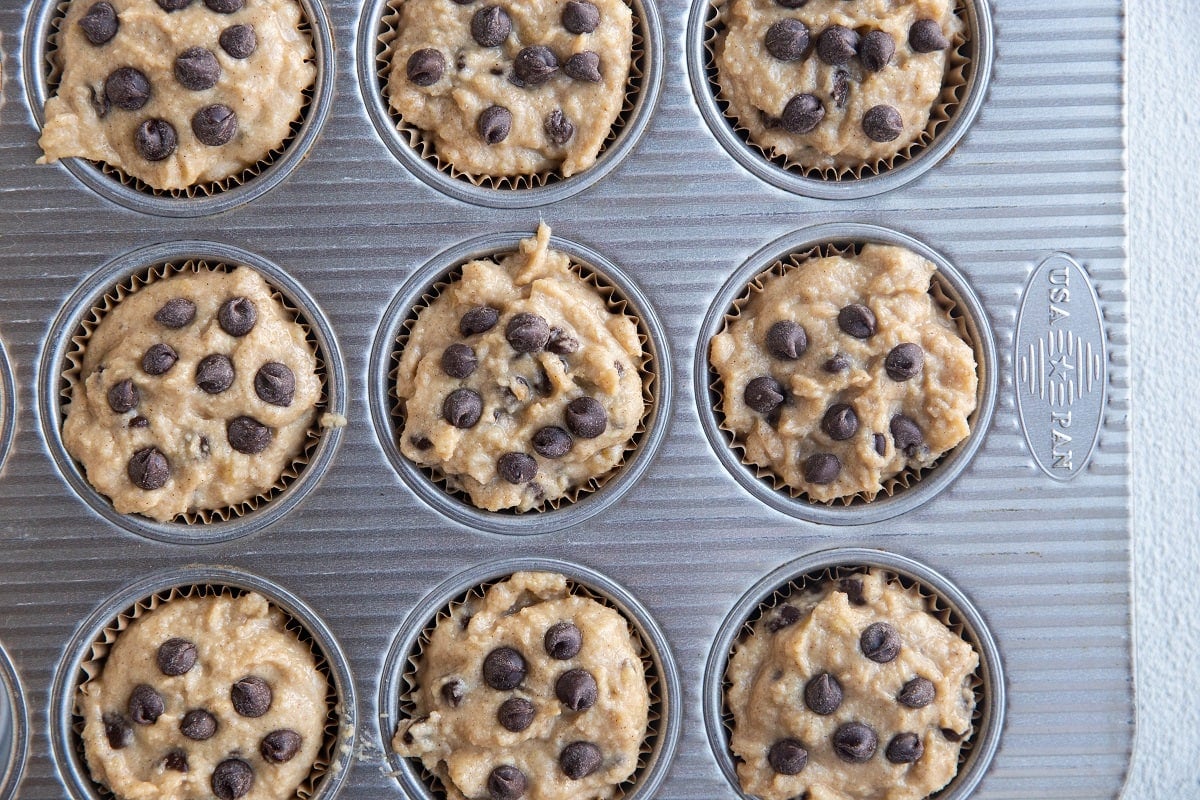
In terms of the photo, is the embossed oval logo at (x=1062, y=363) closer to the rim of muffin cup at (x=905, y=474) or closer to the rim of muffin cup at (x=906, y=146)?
the rim of muffin cup at (x=905, y=474)

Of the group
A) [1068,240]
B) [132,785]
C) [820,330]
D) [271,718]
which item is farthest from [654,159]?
[132,785]

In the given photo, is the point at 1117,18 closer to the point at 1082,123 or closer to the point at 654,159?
the point at 1082,123

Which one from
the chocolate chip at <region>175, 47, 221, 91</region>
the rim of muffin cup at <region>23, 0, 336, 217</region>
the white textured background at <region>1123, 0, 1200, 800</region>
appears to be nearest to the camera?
the chocolate chip at <region>175, 47, 221, 91</region>

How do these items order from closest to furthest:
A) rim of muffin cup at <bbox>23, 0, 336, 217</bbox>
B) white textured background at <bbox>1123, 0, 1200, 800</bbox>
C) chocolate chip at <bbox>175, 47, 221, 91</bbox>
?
chocolate chip at <bbox>175, 47, 221, 91</bbox> → rim of muffin cup at <bbox>23, 0, 336, 217</bbox> → white textured background at <bbox>1123, 0, 1200, 800</bbox>

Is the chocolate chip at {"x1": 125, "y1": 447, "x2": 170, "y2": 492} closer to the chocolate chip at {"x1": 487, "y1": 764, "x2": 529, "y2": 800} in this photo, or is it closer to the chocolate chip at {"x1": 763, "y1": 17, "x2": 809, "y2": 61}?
the chocolate chip at {"x1": 487, "y1": 764, "x2": 529, "y2": 800}

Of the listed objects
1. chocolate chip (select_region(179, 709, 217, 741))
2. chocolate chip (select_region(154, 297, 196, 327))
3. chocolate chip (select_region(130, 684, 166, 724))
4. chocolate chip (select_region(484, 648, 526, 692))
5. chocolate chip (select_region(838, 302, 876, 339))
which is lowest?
chocolate chip (select_region(179, 709, 217, 741))

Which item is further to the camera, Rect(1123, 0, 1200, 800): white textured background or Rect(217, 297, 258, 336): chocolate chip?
Rect(1123, 0, 1200, 800): white textured background

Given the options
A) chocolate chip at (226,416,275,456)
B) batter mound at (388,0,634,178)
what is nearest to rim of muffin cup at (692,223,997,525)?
batter mound at (388,0,634,178)

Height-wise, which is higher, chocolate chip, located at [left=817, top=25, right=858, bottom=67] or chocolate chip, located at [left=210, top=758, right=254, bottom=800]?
chocolate chip, located at [left=817, top=25, right=858, bottom=67]

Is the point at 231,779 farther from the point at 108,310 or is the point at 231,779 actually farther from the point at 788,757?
the point at 788,757
